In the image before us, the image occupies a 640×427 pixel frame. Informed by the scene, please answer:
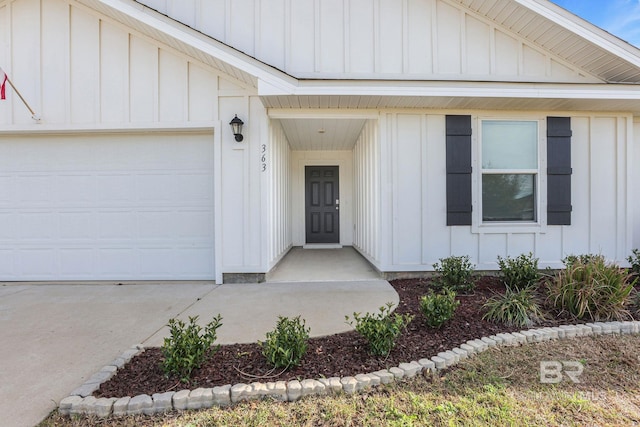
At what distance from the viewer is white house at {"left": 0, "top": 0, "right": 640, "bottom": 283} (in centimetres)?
450

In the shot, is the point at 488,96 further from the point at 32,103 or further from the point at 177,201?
the point at 32,103

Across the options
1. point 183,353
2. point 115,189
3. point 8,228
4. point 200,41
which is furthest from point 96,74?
point 183,353

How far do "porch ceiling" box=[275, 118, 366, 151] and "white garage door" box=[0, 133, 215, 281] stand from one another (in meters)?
1.81

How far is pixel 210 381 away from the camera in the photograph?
2.04m

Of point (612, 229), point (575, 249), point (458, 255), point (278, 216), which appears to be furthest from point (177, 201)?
point (612, 229)

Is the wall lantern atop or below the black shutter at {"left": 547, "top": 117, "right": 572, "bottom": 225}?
atop

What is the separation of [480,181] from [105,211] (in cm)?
590

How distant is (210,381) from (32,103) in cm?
517

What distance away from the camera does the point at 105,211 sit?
479cm

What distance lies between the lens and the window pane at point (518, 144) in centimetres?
476

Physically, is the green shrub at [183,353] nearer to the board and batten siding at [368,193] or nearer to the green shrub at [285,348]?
the green shrub at [285,348]

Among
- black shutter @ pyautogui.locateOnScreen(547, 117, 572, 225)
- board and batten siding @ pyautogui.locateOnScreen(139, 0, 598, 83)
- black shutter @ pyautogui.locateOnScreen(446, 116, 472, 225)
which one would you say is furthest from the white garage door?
black shutter @ pyautogui.locateOnScreen(547, 117, 572, 225)

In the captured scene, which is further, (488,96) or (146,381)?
(488,96)

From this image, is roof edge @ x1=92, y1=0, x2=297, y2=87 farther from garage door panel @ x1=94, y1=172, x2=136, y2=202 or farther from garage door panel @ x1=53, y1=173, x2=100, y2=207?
garage door panel @ x1=53, y1=173, x2=100, y2=207
